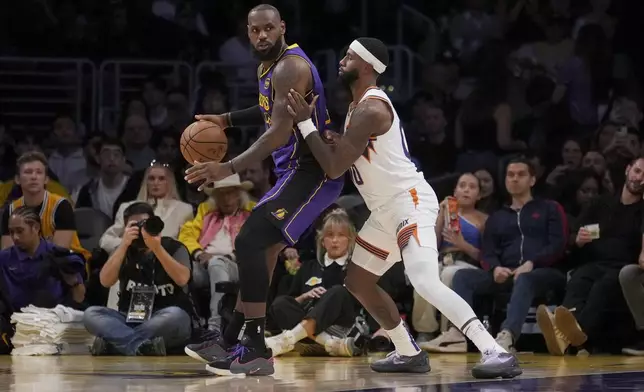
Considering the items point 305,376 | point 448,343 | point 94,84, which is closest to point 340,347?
point 448,343

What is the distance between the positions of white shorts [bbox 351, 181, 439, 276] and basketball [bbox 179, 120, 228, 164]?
0.92 metres

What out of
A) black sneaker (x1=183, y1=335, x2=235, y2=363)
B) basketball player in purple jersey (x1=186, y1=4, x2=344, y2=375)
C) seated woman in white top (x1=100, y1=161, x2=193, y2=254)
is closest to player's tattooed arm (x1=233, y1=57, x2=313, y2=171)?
basketball player in purple jersey (x1=186, y1=4, x2=344, y2=375)

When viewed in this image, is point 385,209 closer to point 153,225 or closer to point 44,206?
point 153,225

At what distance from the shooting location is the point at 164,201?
9.59 meters

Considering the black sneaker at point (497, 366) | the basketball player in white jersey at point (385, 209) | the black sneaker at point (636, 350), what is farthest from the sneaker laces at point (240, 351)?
the black sneaker at point (636, 350)

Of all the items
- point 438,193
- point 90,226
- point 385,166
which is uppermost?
point 438,193

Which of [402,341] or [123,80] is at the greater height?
[123,80]

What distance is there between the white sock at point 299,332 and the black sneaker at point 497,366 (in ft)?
8.51

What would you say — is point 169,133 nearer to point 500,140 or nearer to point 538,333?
point 500,140

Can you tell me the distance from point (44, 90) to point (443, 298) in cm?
690

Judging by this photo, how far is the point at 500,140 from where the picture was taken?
37.0ft

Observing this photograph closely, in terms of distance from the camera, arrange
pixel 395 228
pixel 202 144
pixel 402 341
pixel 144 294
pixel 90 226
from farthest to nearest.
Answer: pixel 90 226
pixel 144 294
pixel 402 341
pixel 202 144
pixel 395 228

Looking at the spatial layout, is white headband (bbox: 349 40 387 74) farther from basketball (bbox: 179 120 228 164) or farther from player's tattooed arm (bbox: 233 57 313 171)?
basketball (bbox: 179 120 228 164)

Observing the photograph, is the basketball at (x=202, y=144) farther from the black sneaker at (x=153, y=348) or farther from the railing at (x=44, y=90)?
the railing at (x=44, y=90)
